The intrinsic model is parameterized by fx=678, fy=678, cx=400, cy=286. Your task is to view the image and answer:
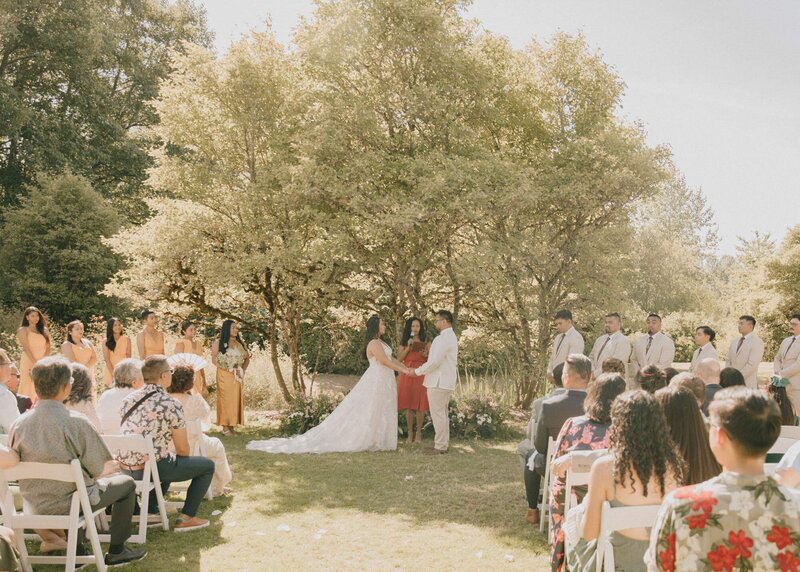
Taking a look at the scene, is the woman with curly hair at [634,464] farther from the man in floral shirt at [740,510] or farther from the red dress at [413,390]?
the red dress at [413,390]

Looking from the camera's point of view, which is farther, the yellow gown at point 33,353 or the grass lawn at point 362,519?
the yellow gown at point 33,353

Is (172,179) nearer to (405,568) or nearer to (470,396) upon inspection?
(470,396)

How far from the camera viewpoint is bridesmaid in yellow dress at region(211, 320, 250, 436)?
1072 centimetres

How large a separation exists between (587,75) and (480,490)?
9286 mm

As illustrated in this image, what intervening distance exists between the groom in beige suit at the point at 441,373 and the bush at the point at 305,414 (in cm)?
213

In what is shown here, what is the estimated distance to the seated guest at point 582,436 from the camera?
14.3ft

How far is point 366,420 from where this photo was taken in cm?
1006

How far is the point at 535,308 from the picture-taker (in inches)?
526

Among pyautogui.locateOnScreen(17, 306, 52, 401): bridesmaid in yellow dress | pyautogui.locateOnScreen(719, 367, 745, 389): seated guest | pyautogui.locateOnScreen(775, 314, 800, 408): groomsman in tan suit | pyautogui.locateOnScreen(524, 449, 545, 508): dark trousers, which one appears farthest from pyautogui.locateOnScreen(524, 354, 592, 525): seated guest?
pyautogui.locateOnScreen(17, 306, 52, 401): bridesmaid in yellow dress

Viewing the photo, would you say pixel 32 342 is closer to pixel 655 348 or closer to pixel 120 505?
pixel 120 505

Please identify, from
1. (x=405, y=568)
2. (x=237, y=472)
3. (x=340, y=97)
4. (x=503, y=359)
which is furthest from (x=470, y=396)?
(x=405, y=568)

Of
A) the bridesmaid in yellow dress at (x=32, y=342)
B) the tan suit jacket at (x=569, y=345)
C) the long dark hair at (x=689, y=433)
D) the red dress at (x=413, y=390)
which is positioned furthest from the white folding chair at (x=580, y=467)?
the bridesmaid in yellow dress at (x=32, y=342)

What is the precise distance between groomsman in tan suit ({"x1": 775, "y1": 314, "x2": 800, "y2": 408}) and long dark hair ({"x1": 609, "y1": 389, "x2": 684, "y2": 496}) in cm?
806

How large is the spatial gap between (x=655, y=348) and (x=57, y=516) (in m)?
8.88
